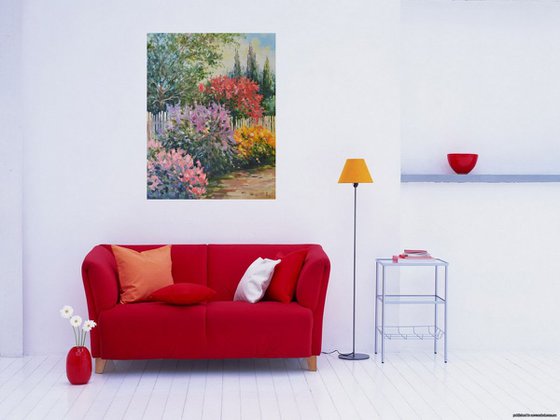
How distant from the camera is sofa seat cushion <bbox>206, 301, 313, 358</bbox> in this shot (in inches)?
225

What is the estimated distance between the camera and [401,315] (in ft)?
22.0

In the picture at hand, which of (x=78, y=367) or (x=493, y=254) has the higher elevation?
(x=493, y=254)

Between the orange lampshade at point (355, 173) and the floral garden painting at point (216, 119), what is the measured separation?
658 mm

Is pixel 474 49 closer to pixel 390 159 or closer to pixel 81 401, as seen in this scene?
pixel 390 159

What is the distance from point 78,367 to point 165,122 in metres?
2.14

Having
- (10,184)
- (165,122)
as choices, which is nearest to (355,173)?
(165,122)

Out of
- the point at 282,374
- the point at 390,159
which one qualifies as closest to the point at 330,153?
the point at 390,159

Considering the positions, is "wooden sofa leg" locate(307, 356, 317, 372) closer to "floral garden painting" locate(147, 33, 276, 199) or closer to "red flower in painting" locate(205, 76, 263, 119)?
"floral garden painting" locate(147, 33, 276, 199)

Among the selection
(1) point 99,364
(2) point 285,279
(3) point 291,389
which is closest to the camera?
(3) point 291,389

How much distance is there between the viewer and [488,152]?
6859 millimetres

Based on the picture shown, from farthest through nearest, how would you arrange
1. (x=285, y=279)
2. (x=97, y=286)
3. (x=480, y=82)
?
(x=480, y=82)
(x=285, y=279)
(x=97, y=286)

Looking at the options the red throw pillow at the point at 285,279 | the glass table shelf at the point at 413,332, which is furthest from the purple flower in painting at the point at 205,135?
the glass table shelf at the point at 413,332

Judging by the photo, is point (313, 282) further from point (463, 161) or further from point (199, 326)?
point (463, 161)

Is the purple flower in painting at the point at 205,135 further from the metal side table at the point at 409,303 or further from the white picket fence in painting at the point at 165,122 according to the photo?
the metal side table at the point at 409,303
